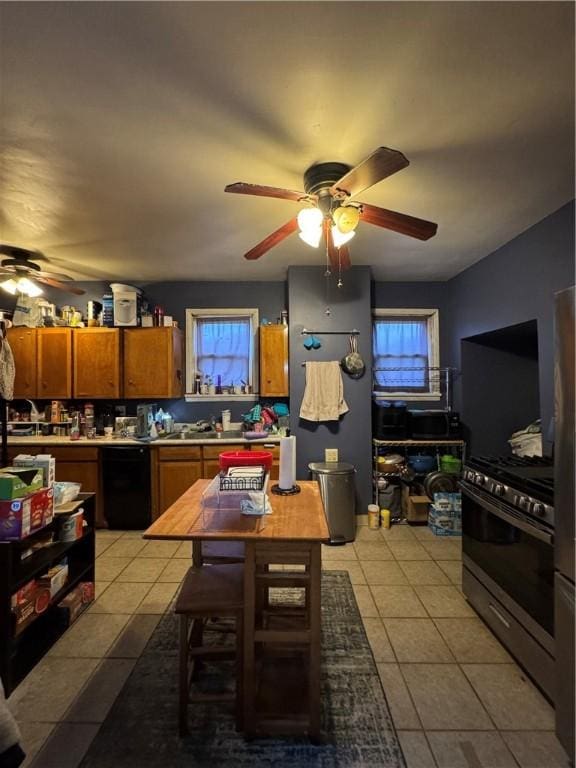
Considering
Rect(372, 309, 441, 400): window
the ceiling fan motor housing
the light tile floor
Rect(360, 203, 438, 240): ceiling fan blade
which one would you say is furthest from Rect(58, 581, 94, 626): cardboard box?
Rect(372, 309, 441, 400): window

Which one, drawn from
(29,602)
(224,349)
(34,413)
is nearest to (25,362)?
(34,413)

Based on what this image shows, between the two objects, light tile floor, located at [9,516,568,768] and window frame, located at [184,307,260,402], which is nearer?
light tile floor, located at [9,516,568,768]

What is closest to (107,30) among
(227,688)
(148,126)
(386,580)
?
(148,126)

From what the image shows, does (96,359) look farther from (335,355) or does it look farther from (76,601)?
(335,355)

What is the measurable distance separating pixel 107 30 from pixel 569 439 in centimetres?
223

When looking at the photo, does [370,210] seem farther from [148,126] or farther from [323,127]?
[148,126]

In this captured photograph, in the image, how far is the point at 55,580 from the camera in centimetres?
201

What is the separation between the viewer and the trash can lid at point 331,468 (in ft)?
10.7

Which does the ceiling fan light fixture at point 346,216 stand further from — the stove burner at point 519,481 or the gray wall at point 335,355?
the gray wall at point 335,355

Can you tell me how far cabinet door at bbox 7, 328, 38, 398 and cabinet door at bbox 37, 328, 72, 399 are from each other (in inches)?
2.6

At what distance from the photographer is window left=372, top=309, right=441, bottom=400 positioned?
14.0ft

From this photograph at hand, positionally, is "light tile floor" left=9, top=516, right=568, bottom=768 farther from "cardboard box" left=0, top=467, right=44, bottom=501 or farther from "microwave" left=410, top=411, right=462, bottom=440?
"microwave" left=410, top=411, right=462, bottom=440

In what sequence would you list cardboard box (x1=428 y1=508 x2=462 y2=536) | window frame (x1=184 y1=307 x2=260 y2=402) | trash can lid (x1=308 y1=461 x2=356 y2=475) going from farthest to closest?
1. window frame (x1=184 y1=307 x2=260 y2=402)
2. cardboard box (x1=428 y1=508 x2=462 y2=536)
3. trash can lid (x1=308 y1=461 x2=356 y2=475)

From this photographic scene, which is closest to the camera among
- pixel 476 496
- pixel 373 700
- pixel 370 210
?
pixel 373 700
